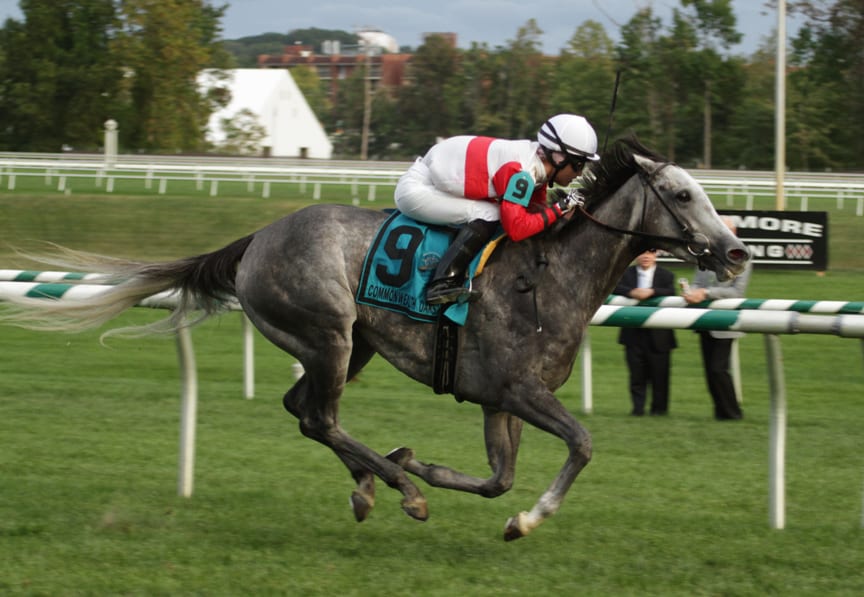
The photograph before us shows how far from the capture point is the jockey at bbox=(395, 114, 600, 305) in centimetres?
455

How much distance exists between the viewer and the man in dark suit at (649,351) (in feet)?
26.2

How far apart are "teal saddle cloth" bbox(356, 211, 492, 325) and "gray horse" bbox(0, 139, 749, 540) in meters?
0.05

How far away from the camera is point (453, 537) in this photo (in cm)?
476

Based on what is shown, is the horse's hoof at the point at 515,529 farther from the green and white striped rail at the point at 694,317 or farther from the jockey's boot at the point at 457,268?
the green and white striped rail at the point at 694,317

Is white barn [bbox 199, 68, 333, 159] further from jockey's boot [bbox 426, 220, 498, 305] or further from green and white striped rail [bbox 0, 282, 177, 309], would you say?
jockey's boot [bbox 426, 220, 498, 305]

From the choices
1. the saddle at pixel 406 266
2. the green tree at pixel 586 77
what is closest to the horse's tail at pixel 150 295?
the saddle at pixel 406 266

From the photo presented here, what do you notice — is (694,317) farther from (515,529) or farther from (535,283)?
(515,529)

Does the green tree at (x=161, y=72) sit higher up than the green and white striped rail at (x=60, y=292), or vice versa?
the green tree at (x=161, y=72)

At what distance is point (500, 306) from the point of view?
459cm

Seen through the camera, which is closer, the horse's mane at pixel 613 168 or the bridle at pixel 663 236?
the bridle at pixel 663 236

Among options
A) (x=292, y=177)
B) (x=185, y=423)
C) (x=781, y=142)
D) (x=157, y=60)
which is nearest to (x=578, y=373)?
(x=185, y=423)

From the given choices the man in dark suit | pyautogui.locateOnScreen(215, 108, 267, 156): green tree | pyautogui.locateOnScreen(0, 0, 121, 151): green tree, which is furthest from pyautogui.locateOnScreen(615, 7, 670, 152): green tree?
the man in dark suit

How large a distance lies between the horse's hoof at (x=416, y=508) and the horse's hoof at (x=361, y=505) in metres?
0.15

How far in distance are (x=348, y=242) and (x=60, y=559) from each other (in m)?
1.62
